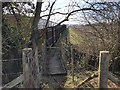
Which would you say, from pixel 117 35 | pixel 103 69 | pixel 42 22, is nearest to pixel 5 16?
pixel 42 22

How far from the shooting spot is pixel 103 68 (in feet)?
8.83

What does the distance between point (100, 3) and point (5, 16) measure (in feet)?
6.06

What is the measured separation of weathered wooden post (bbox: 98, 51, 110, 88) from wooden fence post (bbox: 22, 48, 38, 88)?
2.57ft

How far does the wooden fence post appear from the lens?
8.91ft

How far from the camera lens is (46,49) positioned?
16.9 feet

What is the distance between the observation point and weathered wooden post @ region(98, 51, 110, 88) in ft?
8.77

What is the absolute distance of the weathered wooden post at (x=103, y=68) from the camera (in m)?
2.67

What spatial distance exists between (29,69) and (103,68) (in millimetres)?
862

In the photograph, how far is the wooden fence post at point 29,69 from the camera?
2.71 meters

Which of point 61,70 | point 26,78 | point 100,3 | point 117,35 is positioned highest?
point 100,3

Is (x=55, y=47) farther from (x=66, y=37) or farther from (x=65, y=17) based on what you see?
(x=65, y=17)

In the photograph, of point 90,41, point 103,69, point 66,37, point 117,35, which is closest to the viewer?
point 103,69

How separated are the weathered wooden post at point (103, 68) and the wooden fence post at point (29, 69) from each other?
0.78 m

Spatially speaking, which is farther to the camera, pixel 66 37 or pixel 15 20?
pixel 66 37
